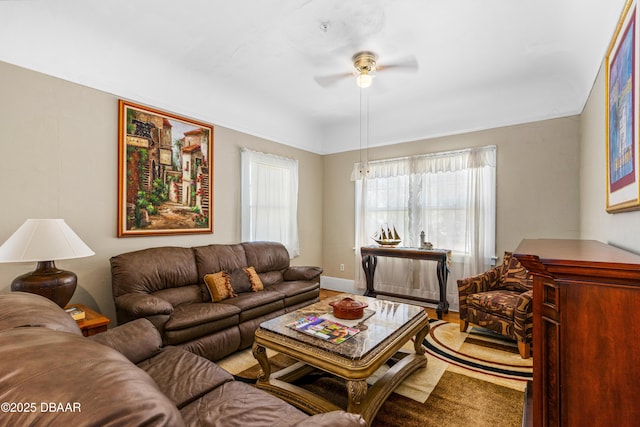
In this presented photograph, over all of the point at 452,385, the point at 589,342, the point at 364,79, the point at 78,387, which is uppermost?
the point at 364,79

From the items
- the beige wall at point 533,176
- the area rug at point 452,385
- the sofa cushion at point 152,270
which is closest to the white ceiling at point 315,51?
the beige wall at point 533,176

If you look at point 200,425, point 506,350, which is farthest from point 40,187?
point 506,350

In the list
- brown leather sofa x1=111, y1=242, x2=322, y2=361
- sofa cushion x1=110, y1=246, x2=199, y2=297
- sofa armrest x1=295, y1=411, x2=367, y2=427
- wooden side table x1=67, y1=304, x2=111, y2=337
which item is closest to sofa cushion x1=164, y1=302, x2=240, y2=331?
brown leather sofa x1=111, y1=242, x2=322, y2=361

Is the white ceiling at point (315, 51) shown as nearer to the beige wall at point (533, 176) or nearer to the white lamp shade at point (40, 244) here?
the beige wall at point (533, 176)

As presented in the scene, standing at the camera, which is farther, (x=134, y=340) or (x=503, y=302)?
(x=503, y=302)

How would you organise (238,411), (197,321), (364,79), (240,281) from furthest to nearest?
(240,281), (364,79), (197,321), (238,411)

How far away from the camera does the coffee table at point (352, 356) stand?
5.68ft

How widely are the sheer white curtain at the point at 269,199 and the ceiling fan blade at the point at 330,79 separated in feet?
4.34

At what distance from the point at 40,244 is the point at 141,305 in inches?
30.5

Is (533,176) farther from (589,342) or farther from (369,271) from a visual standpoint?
(589,342)

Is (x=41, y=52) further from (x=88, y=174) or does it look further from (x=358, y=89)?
(x=358, y=89)

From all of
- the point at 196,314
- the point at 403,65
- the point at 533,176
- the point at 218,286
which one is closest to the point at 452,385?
the point at 196,314

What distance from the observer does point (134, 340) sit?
1.72 m

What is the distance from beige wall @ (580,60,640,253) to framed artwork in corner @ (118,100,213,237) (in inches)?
146
